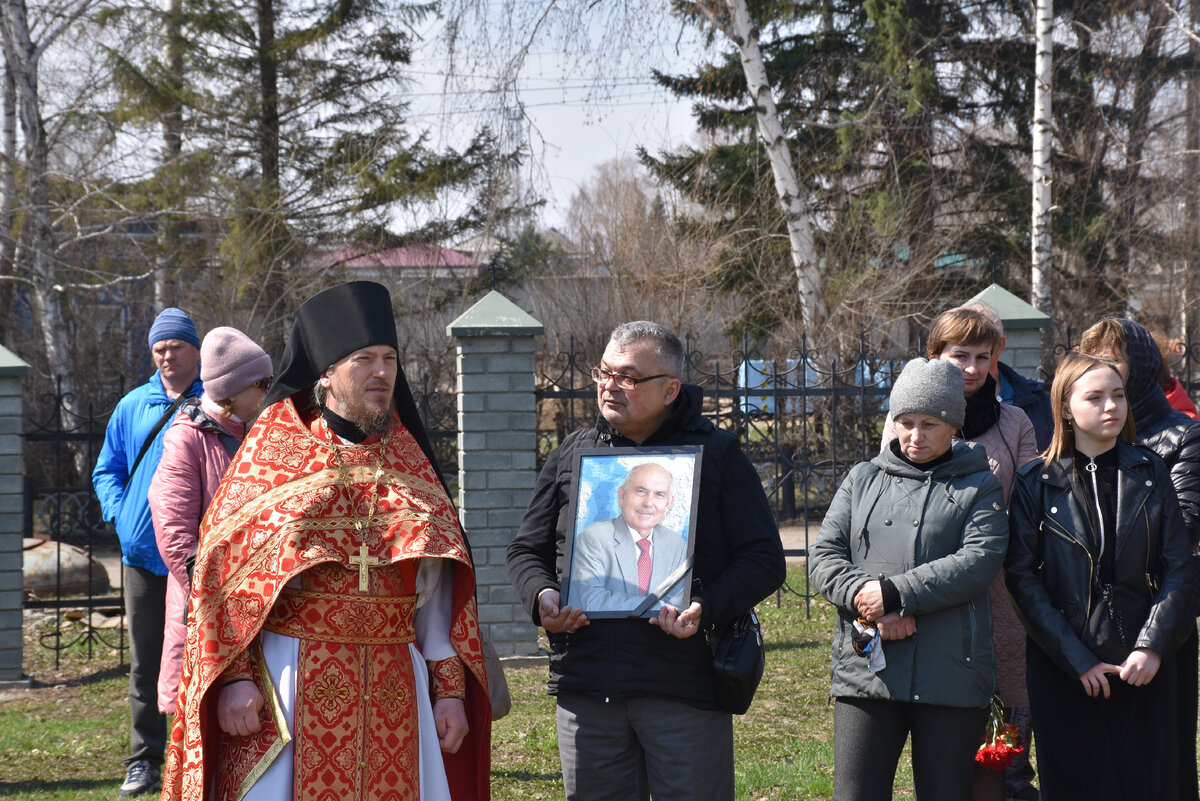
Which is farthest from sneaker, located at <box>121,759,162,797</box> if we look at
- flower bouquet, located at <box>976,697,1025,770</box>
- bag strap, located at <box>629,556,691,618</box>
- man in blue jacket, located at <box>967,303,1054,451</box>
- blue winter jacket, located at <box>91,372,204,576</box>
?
man in blue jacket, located at <box>967,303,1054,451</box>

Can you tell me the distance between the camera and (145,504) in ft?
16.7

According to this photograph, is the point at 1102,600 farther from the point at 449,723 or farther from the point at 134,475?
the point at 134,475

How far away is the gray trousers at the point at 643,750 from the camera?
315 centimetres

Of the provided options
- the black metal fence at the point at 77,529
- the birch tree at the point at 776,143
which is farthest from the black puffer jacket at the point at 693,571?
the birch tree at the point at 776,143

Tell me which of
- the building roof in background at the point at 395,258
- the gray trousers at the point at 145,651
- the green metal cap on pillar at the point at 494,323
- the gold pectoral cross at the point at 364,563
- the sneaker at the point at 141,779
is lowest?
the sneaker at the point at 141,779

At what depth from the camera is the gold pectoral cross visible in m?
3.03

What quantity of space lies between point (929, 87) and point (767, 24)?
267 cm

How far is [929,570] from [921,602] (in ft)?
0.33

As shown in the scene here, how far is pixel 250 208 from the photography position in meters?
14.6

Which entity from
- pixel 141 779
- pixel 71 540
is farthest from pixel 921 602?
pixel 71 540

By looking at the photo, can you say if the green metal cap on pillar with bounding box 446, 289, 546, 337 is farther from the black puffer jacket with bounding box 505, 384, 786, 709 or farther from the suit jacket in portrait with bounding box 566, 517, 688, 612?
the suit jacket in portrait with bounding box 566, 517, 688, 612

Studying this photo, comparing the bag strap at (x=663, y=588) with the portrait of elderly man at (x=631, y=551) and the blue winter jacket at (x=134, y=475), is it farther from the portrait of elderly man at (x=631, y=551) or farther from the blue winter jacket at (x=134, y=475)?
the blue winter jacket at (x=134, y=475)

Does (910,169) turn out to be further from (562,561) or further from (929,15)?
(562,561)

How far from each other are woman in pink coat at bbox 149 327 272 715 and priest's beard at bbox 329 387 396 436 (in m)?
1.30
